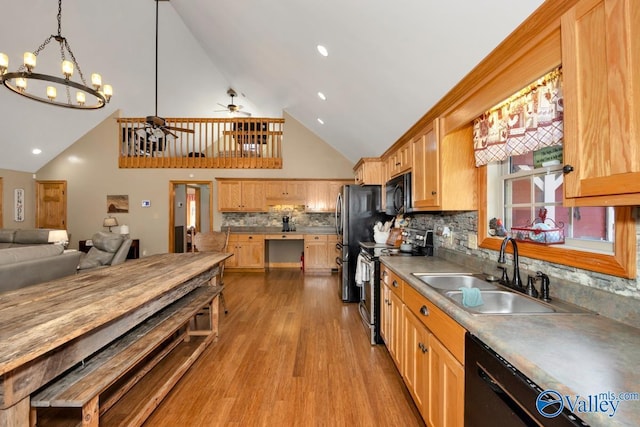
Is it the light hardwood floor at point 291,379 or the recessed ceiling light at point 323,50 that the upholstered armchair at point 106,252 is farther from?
the recessed ceiling light at point 323,50

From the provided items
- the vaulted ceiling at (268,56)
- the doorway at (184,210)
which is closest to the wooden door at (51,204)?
the vaulted ceiling at (268,56)

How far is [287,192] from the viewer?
6.39 meters

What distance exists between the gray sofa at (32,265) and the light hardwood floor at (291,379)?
1.76 m

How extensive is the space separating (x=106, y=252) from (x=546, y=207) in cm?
476

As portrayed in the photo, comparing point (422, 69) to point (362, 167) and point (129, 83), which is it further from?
point (129, 83)

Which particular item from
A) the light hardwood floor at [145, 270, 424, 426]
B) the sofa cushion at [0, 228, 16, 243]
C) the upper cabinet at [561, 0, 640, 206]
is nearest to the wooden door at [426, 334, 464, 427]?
the light hardwood floor at [145, 270, 424, 426]

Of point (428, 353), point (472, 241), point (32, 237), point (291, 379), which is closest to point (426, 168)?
point (472, 241)

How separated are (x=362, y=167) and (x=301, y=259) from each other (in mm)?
3008

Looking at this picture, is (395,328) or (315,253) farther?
(315,253)

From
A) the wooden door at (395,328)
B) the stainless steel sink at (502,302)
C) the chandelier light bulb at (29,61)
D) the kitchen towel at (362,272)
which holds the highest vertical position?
the chandelier light bulb at (29,61)

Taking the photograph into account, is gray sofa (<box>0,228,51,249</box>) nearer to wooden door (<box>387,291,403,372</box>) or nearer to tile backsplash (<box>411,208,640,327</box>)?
wooden door (<box>387,291,403,372</box>)

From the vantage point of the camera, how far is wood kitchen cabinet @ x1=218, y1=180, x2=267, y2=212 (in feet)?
20.8

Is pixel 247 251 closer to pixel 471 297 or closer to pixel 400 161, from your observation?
pixel 400 161

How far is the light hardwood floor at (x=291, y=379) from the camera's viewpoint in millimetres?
1785
